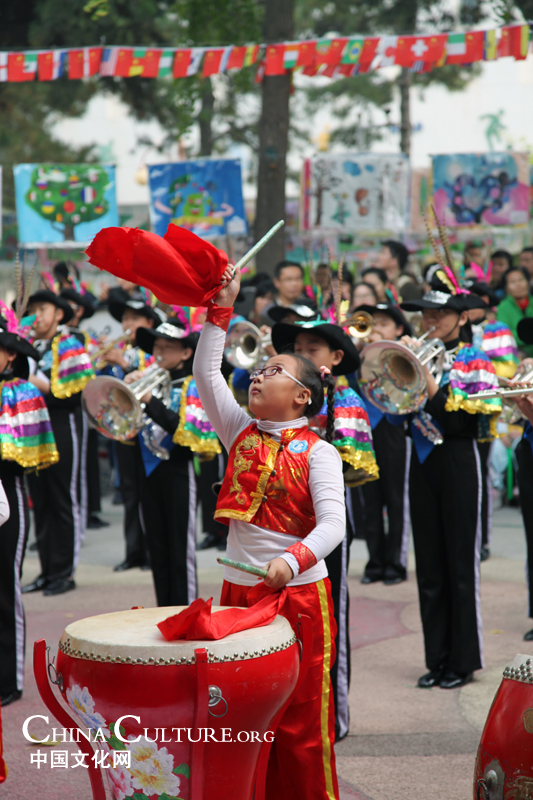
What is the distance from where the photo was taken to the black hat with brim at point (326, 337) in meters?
3.90

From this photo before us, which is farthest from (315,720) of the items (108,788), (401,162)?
(401,162)

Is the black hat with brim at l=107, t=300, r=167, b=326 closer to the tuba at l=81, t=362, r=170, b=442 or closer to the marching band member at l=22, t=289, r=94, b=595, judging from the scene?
the marching band member at l=22, t=289, r=94, b=595

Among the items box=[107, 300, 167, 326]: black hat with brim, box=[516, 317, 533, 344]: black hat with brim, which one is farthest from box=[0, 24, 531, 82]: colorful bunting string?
box=[516, 317, 533, 344]: black hat with brim

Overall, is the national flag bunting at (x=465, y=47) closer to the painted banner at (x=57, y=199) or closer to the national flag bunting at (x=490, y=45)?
the national flag bunting at (x=490, y=45)

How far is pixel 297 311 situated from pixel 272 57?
17.2ft

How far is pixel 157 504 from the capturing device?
5.29 metres

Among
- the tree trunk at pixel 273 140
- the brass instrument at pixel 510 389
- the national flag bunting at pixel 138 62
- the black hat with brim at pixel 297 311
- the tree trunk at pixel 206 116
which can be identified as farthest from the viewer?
the tree trunk at pixel 206 116

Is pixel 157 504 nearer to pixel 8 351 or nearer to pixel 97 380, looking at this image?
pixel 97 380

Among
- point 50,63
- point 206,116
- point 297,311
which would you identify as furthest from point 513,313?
point 206,116

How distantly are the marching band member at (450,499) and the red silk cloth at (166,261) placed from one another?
1865 millimetres

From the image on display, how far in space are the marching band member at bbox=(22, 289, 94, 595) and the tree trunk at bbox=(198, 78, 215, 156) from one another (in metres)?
9.44

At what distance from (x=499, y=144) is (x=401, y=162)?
33.0 m

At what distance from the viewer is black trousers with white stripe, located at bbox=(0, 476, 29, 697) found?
4609mm

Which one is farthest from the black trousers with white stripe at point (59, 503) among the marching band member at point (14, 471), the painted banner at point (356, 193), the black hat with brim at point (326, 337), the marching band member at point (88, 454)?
the painted banner at point (356, 193)
